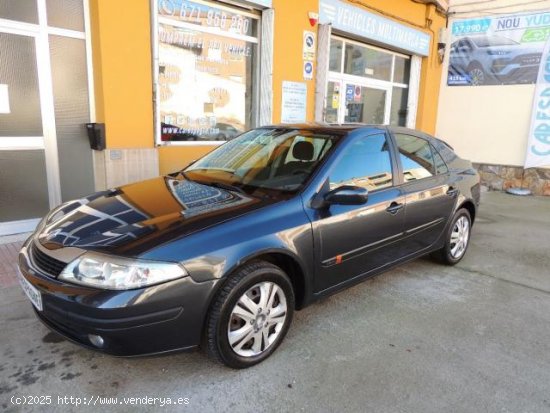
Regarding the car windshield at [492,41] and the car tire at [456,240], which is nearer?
the car tire at [456,240]

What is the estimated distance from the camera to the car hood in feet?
7.64

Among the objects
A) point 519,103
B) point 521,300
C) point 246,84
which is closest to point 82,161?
point 246,84

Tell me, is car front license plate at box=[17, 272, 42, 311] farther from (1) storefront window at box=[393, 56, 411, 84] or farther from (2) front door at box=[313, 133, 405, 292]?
(1) storefront window at box=[393, 56, 411, 84]

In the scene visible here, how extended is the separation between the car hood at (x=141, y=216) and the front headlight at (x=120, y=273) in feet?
0.19

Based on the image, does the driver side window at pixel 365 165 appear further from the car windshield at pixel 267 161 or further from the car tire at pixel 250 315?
the car tire at pixel 250 315

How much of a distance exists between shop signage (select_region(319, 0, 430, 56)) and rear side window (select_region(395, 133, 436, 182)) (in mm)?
4346

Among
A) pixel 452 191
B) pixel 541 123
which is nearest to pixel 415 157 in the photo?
pixel 452 191

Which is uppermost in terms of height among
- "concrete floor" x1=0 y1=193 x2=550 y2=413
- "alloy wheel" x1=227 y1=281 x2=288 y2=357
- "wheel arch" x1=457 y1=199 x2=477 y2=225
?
"wheel arch" x1=457 y1=199 x2=477 y2=225

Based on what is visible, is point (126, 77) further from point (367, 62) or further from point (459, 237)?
point (367, 62)

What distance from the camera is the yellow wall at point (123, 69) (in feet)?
15.9

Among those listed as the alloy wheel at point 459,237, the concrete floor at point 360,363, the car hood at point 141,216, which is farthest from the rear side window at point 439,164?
the car hood at point 141,216

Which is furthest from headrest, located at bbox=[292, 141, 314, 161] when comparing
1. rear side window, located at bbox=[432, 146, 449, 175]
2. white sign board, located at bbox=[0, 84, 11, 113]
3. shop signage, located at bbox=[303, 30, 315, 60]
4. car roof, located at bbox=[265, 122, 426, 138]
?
shop signage, located at bbox=[303, 30, 315, 60]

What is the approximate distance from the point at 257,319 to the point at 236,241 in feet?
1.73

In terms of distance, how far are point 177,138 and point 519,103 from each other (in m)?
7.92
